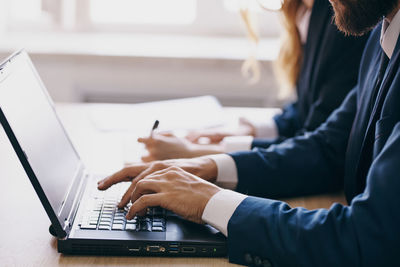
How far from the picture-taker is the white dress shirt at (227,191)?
98 centimetres

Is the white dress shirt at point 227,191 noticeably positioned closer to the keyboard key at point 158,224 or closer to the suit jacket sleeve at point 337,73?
the keyboard key at point 158,224

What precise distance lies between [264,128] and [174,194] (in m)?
0.80

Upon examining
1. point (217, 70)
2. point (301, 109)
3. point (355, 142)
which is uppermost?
point (355, 142)

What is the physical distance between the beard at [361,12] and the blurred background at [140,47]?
1.36 meters

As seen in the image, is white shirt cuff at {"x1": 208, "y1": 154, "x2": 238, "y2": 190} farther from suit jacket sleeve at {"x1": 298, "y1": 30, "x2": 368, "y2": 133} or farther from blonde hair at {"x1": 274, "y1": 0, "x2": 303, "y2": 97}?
blonde hair at {"x1": 274, "y1": 0, "x2": 303, "y2": 97}

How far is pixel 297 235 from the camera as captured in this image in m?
0.93

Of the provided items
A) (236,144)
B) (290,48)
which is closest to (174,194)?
(236,144)

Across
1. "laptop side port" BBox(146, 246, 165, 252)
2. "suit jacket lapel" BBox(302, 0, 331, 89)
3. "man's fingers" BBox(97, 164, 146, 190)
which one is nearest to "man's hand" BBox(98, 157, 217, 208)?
"man's fingers" BBox(97, 164, 146, 190)

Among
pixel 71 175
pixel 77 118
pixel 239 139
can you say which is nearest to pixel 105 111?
pixel 77 118

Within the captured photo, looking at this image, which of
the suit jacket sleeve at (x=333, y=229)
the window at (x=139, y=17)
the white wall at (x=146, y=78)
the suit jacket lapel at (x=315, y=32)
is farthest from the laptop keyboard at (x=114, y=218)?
the window at (x=139, y=17)

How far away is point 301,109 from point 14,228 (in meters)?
1.01

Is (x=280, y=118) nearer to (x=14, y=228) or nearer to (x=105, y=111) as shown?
(x=105, y=111)

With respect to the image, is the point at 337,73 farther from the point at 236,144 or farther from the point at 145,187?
the point at 145,187

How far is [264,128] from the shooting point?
70.0 inches
